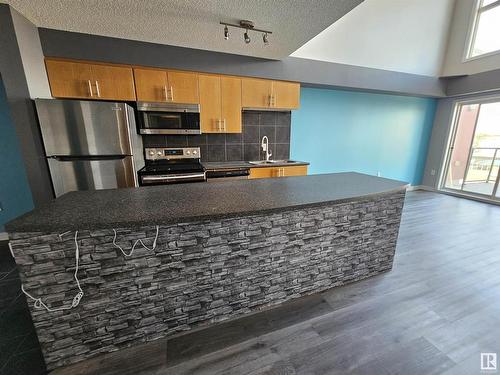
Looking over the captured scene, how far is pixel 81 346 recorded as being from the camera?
1.26m

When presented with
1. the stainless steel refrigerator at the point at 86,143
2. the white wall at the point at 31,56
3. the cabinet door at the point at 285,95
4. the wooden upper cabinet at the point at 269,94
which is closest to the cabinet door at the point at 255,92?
the wooden upper cabinet at the point at 269,94

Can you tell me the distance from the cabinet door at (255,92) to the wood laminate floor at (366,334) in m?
2.68

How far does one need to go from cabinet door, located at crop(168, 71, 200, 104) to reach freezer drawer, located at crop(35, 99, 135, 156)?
674 millimetres

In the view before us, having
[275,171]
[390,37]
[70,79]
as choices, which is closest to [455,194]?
[390,37]

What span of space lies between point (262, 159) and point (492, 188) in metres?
5.02

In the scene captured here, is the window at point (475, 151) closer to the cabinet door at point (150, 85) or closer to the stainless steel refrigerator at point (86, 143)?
the cabinet door at point (150, 85)

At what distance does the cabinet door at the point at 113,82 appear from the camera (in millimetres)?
2487

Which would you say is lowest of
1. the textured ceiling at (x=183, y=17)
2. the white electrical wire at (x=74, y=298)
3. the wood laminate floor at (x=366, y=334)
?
the wood laminate floor at (x=366, y=334)

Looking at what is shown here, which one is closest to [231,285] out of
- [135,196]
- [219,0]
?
[135,196]

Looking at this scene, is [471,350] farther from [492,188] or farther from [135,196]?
[492,188]

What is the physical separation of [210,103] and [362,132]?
132 inches

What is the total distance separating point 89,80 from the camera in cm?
246

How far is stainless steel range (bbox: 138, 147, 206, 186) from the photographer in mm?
2662

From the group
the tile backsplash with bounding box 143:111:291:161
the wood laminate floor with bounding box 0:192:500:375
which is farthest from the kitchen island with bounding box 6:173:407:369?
the tile backsplash with bounding box 143:111:291:161
